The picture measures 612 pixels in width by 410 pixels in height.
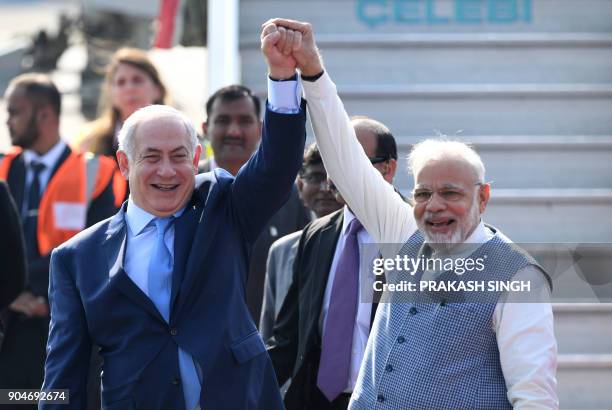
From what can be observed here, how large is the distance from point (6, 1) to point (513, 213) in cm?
3085

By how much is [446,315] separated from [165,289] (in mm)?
814

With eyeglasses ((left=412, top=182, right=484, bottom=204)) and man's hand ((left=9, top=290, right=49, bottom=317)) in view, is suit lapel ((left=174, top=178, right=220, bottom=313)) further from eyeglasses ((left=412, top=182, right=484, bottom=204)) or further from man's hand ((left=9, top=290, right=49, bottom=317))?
man's hand ((left=9, top=290, right=49, bottom=317))

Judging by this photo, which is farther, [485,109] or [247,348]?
[485,109]

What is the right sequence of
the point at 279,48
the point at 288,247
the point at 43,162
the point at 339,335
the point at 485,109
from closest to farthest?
the point at 279,48 → the point at 339,335 → the point at 288,247 → the point at 43,162 → the point at 485,109

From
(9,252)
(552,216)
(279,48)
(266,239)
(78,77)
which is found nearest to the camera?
(279,48)

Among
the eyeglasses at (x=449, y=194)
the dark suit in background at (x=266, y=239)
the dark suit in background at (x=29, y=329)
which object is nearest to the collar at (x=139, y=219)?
the eyeglasses at (x=449, y=194)

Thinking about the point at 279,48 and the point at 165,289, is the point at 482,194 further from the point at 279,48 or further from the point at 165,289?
the point at 165,289

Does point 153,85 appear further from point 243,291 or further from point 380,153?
point 243,291

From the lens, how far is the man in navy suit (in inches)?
135

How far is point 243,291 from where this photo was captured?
3.61 meters

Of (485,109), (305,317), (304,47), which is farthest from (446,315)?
(485,109)

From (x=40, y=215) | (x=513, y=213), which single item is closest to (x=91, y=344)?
(x=40, y=215)

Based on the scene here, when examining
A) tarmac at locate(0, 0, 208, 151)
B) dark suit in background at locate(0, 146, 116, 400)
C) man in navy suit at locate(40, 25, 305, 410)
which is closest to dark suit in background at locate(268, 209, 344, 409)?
man in navy suit at locate(40, 25, 305, 410)

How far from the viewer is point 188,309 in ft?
11.4
